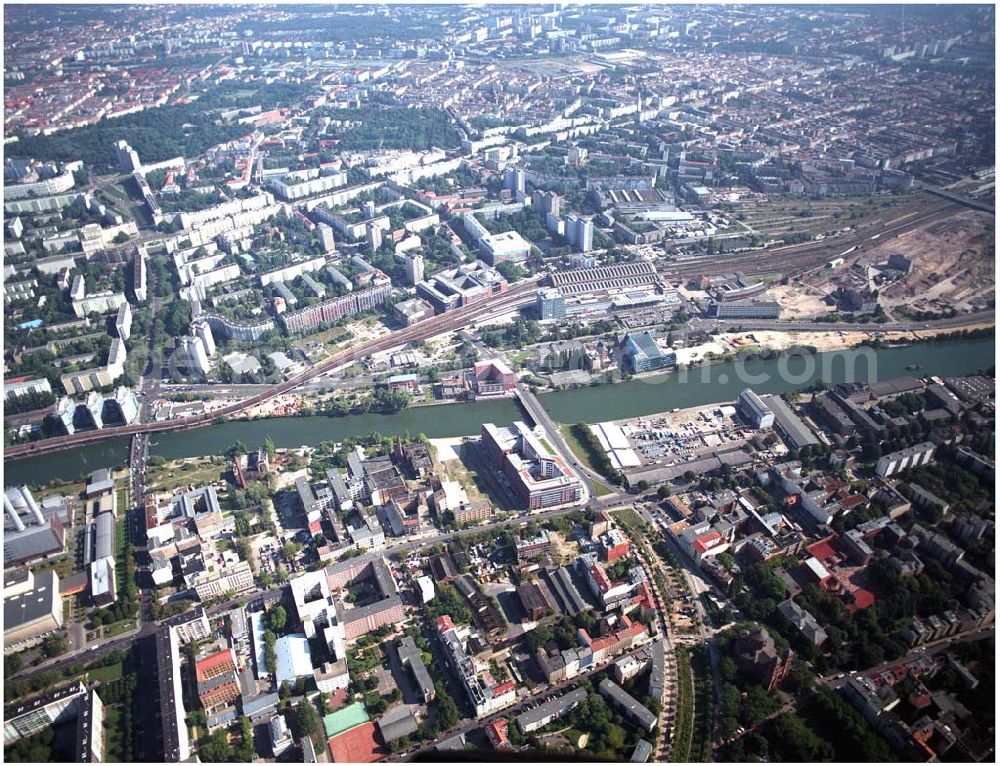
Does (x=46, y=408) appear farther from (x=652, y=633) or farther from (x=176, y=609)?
(x=652, y=633)

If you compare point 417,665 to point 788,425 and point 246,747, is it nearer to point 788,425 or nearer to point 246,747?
point 246,747

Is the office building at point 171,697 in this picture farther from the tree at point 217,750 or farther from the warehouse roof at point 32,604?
the warehouse roof at point 32,604

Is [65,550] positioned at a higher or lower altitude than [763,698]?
higher

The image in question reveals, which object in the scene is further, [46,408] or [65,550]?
[46,408]

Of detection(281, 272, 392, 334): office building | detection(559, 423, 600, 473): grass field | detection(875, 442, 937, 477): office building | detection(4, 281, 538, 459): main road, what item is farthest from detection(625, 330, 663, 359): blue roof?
detection(281, 272, 392, 334): office building

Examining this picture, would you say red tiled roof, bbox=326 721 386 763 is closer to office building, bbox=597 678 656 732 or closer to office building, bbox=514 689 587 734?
office building, bbox=514 689 587 734

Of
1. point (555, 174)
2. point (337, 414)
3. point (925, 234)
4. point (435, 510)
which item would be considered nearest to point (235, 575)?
point (435, 510)
